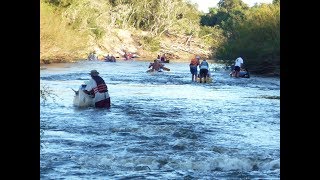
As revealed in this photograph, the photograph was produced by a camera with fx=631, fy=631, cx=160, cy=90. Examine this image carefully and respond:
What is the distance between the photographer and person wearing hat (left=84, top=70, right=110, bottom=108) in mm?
12092

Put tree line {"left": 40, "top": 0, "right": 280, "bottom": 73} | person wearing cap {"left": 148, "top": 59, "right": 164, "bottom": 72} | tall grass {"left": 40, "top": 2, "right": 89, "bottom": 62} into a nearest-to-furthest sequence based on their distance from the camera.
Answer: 1. tree line {"left": 40, "top": 0, "right": 280, "bottom": 73}
2. tall grass {"left": 40, "top": 2, "right": 89, "bottom": 62}
3. person wearing cap {"left": 148, "top": 59, "right": 164, "bottom": 72}

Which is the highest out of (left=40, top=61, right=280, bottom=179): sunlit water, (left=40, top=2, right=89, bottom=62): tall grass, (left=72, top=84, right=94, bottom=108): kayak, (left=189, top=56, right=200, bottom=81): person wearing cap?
(left=40, top=2, right=89, bottom=62): tall grass

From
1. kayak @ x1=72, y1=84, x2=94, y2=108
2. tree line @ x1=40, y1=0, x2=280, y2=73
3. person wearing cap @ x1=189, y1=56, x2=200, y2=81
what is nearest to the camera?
kayak @ x1=72, y1=84, x2=94, y2=108

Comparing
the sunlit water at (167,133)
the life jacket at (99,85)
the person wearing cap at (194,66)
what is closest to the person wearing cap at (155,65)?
the sunlit water at (167,133)

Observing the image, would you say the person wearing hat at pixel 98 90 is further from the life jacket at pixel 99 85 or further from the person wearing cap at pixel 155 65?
the person wearing cap at pixel 155 65

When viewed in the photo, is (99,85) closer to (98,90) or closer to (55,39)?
(98,90)

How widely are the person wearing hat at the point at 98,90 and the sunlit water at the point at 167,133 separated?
14.4 inches

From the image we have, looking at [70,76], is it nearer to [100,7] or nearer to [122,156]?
[122,156]

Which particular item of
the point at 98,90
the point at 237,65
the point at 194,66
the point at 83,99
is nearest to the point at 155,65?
the point at 237,65

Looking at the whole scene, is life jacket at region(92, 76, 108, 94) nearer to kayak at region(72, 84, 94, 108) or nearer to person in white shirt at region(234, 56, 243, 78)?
kayak at region(72, 84, 94, 108)

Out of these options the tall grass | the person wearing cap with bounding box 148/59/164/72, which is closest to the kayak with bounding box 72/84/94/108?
the tall grass

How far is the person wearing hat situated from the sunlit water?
14.4 inches
